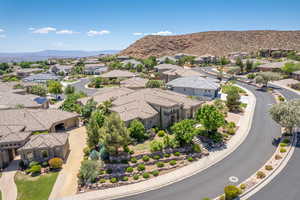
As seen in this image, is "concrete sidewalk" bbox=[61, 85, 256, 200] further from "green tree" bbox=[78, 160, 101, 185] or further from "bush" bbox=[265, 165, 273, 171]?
"bush" bbox=[265, 165, 273, 171]

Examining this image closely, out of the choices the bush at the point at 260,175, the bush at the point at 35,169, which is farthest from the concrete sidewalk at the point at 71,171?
the bush at the point at 260,175

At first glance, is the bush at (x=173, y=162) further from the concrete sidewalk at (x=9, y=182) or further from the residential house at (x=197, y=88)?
the residential house at (x=197, y=88)

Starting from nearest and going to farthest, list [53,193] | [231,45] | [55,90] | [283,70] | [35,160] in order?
[53,193] → [35,160] → [55,90] → [283,70] → [231,45]

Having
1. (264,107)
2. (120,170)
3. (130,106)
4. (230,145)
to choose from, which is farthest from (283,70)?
(120,170)

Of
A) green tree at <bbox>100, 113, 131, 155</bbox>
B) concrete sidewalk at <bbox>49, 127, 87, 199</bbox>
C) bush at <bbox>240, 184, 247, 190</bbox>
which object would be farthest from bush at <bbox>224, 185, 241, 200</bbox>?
concrete sidewalk at <bbox>49, 127, 87, 199</bbox>

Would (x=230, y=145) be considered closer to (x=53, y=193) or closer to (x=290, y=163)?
(x=290, y=163)

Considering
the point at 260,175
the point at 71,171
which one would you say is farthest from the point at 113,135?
the point at 260,175

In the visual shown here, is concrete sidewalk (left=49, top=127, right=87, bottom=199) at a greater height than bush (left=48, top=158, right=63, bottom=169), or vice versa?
bush (left=48, top=158, right=63, bottom=169)
